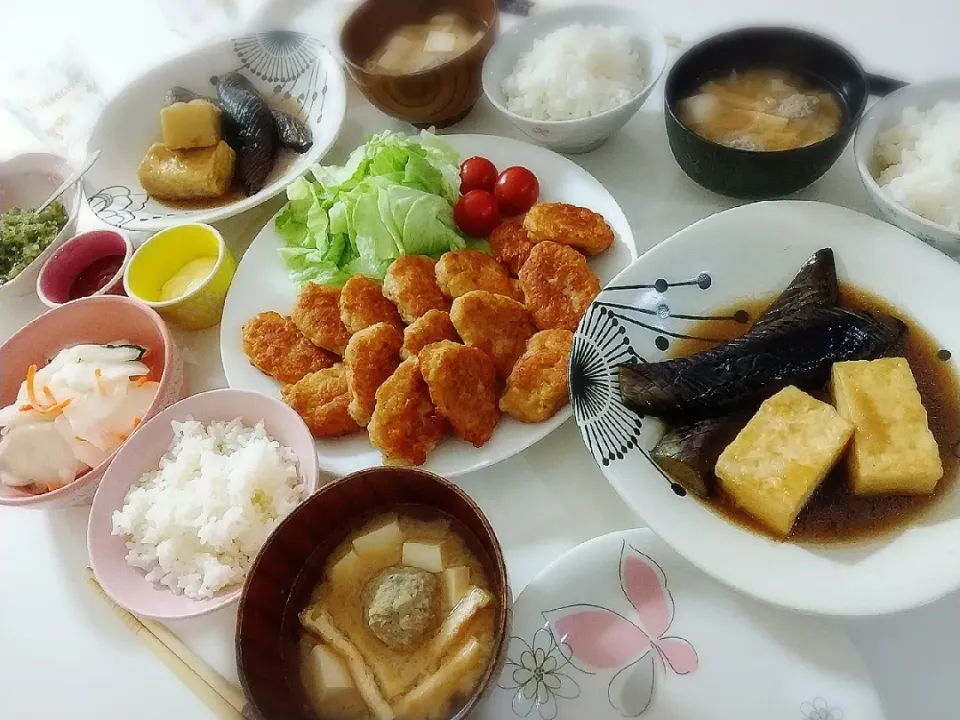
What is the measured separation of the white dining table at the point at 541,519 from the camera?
4.70 ft

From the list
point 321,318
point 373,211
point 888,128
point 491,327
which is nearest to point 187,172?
point 373,211

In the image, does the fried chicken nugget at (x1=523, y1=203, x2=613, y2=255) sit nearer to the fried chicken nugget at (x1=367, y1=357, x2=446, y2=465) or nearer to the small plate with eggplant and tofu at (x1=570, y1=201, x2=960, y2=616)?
the small plate with eggplant and tofu at (x1=570, y1=201, x2=960, y2=616)

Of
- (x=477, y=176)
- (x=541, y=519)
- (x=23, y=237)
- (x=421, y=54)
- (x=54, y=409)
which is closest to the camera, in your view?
(x=541, y=519)

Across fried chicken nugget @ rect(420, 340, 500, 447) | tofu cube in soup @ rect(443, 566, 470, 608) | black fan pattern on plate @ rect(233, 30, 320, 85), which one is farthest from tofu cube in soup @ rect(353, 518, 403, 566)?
black fan pattern on plate @ rect(233, 30, 320, 85)

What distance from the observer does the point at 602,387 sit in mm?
1664

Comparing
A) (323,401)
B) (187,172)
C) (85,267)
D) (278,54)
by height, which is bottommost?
(323,401)

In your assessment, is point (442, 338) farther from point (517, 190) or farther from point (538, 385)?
point (517, 190)

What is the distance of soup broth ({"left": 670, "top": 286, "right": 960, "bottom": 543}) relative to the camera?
143 centimetres

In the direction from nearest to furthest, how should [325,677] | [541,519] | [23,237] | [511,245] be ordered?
1. [325,677]
2. [541,519]
3. [511,245]
4. [23,237]

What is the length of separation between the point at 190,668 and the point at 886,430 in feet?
5.03

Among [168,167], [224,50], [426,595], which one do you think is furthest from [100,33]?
[426,595]

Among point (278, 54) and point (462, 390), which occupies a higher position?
point (278, 54)

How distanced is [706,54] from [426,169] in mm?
872

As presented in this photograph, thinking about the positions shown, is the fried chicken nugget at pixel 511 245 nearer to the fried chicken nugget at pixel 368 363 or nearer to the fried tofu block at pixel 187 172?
the fried chicken nugget at pixel 368 363
